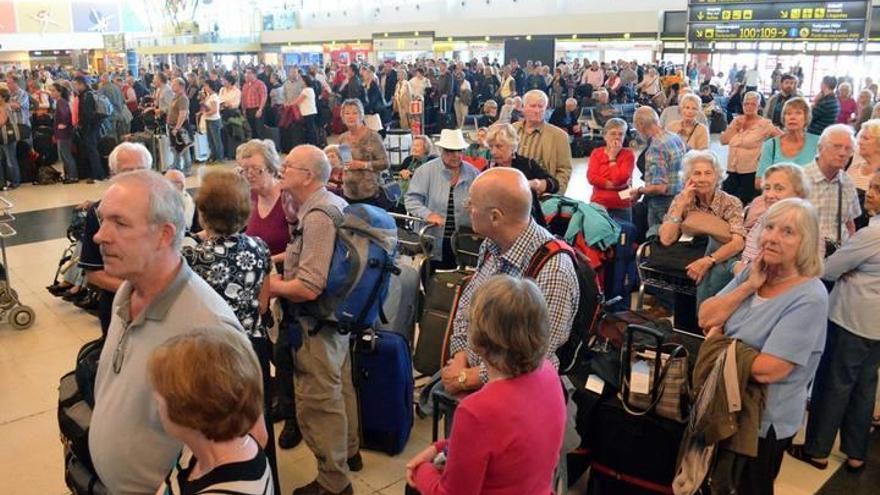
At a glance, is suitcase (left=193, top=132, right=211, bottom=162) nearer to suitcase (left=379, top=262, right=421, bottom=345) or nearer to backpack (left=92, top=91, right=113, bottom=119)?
backpack (left=92, top=91, right=113, bottom=119)

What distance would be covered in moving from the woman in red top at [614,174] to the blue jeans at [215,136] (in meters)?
9.51

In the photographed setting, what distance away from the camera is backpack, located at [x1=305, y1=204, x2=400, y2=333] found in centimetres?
304

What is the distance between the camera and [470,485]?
1.69 metres

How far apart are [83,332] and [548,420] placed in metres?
4.72

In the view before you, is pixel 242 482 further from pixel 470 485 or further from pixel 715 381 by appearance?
pixel 715 381

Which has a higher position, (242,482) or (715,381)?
(242,482)

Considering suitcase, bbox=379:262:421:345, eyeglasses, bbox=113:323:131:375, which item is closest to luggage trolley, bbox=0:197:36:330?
suitcase, bbox=379:262:421:345

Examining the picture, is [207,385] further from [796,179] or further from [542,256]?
[796,179]

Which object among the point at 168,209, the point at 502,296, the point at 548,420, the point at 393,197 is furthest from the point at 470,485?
the point at 393,197

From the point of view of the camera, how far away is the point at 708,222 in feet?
13.2

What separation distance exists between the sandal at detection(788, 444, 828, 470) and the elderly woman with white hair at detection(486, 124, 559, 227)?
6.71 ft

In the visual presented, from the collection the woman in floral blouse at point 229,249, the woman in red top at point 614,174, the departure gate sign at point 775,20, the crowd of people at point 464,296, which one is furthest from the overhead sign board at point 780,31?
the woman in floral blouse at point 229,249

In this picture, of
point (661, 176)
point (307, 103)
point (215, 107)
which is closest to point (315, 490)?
point (661, 176)

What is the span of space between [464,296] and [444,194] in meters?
2.09
